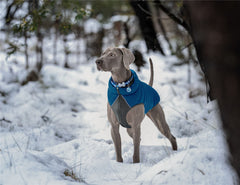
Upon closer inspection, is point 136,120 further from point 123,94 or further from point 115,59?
point 115,59

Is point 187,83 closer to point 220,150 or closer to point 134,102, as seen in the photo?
point 134,102

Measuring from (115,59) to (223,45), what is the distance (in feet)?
5.35

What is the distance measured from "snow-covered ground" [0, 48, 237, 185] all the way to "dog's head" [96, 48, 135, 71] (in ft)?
3.18

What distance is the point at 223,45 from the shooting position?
3.41ft

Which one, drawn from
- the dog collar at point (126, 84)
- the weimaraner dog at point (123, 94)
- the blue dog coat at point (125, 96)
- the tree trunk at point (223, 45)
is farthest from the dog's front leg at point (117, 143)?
the tree trunk at point (223, 45)

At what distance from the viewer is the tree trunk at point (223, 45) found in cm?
101

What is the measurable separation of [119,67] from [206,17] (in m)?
1.64

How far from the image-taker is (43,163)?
1949 millimetres

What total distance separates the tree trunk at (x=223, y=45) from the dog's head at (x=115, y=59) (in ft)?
4.80

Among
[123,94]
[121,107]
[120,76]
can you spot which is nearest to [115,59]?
[120,76]

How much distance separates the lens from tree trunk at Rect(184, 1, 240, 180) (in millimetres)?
1008

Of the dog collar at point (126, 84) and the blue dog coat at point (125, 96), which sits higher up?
the dog collar at point (126, 84)

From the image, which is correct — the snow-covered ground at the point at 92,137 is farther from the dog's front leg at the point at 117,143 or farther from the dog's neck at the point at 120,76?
the dog's neck at the point at 120,76

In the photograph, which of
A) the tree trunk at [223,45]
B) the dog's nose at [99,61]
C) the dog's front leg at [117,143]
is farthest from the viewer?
the dog's front leg at [117,143]
